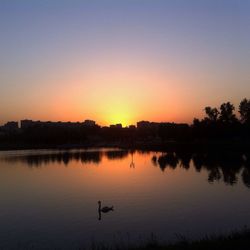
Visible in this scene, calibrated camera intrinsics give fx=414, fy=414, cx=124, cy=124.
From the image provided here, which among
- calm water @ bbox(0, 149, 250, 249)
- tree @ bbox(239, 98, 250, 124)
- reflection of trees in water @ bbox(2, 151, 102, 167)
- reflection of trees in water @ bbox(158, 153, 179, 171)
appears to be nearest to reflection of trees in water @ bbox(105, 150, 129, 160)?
reflection of trees in water @ bbox(2, 151, 102, 167)

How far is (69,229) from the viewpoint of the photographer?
22.5m

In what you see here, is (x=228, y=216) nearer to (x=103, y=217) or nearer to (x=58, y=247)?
(x=103, y=217)

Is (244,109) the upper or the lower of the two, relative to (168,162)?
upper

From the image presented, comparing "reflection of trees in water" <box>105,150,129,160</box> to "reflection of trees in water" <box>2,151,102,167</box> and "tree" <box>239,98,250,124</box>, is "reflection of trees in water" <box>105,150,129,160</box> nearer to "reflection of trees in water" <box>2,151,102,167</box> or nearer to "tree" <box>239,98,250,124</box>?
"reflection of trees in water" <box>2,151,102,167</box>

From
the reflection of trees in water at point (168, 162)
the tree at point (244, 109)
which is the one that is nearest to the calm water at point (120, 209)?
the reflection of trees in water at point (168, 162)

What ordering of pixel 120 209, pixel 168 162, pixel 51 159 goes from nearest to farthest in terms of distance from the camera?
pixel 120 209
pixel 168 162
pixel 51 159

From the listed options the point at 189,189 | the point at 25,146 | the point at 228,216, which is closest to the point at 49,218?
the point at 228,216

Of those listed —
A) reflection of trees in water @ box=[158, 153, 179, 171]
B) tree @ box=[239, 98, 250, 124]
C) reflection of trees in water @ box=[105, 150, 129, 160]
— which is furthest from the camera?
tree @ box=[239, 98, 250, 124]

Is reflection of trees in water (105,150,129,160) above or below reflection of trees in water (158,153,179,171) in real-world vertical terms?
above

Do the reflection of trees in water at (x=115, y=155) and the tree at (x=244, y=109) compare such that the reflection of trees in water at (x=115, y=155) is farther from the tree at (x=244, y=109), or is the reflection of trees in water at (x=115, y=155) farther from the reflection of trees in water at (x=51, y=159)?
the tree at (x=244, y=109)

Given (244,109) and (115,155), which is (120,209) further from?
(244,109)

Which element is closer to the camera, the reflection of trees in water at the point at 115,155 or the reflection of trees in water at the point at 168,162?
the reflection of trees in water at the point at 168,162

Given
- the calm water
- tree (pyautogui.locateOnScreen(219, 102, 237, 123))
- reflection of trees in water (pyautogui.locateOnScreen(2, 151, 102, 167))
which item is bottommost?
the calm water

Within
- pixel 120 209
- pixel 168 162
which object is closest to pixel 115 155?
pixel 168 162
